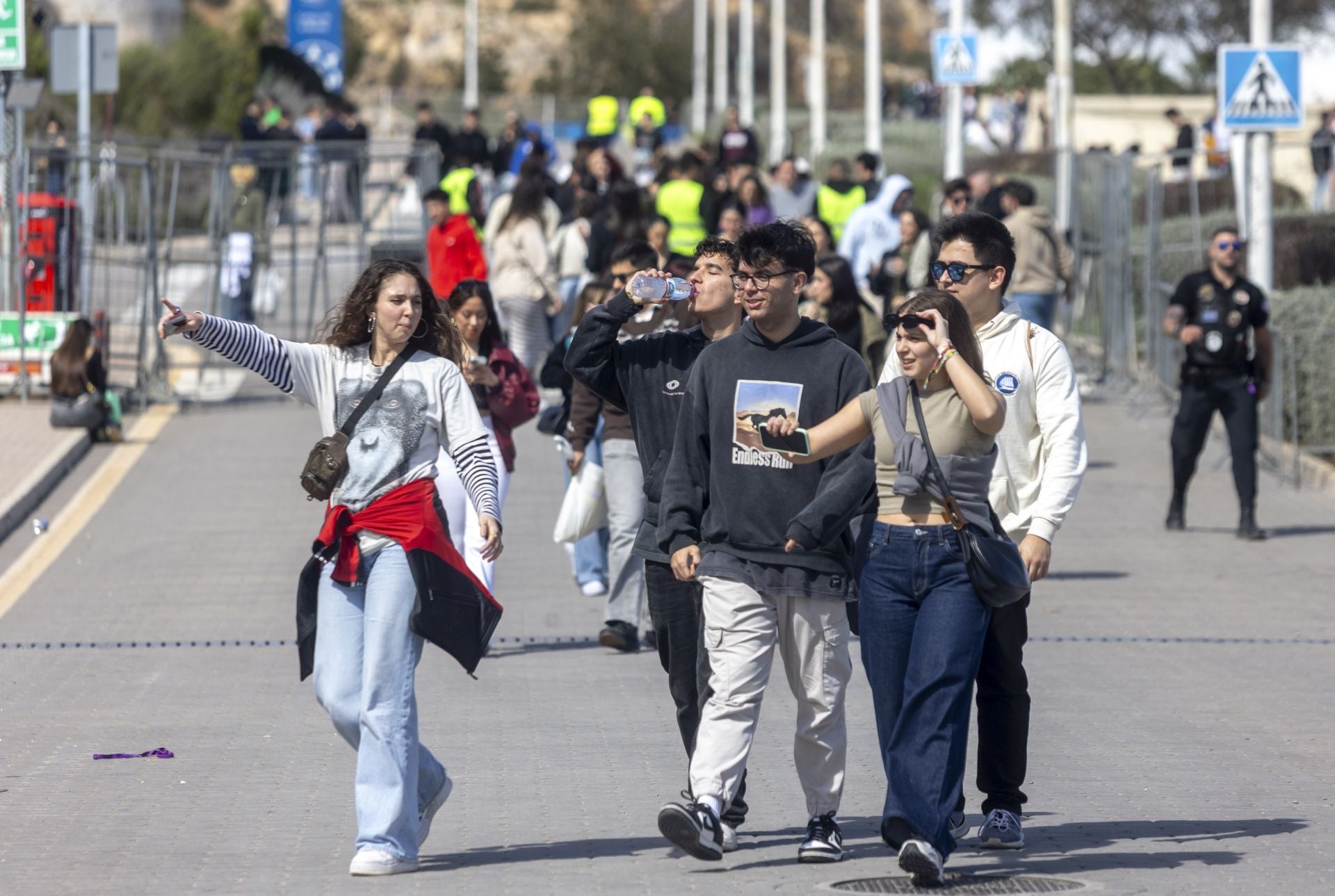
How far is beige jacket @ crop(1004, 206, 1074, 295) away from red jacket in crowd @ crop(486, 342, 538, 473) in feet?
23.6

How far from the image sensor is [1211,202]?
901 inches

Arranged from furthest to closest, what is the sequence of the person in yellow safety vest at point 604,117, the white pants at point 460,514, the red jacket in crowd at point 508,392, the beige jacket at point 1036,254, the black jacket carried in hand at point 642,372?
the person in yellow safety vest at point 604,117 → the beige jacket at point 1036,254 → the red jacket in crowd at point 508,392 → the white pants at point 460,514 → the black jacket carried in hand at point 642,372

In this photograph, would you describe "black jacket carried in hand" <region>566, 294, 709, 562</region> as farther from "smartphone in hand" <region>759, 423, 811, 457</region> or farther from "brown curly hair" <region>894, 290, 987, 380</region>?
"brown curly hair" <region>894, 290, 987, 380</region>

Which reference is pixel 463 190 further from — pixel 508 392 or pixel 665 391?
pixel 665 391

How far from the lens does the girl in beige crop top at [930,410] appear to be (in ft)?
19.4

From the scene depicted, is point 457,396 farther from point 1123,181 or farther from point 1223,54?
point 1123,181

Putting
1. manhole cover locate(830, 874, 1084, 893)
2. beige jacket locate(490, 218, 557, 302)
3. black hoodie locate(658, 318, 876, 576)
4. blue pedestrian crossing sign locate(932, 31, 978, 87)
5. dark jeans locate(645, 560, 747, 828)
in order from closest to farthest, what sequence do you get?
manhole cover locate(830, 874, 1084, 893)
black hoodie locate(658, 318, 876, 576)
dark jeans locate(645, 560, 747, 828)
beige jacket locate(490, 218, 557, 302)
blue pedestrian crossing sign locate(932, 31, 978, 87)

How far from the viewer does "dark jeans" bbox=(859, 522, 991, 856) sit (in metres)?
5.84

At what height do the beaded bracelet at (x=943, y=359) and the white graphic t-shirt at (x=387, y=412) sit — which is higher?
the beaded bracelet at (x=943, y=359)

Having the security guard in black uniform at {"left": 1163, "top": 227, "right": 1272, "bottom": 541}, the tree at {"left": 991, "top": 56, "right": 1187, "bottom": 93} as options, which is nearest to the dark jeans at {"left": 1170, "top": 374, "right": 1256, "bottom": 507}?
the security guard in black uniform at {"left": 1163, "top": 227, "right": 1272, "bottom": 541}

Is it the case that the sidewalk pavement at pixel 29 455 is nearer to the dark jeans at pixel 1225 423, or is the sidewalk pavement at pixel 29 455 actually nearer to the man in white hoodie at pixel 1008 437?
the dark jeans at pixel 1225 423

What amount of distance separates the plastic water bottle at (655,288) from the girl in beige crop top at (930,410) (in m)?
0.62

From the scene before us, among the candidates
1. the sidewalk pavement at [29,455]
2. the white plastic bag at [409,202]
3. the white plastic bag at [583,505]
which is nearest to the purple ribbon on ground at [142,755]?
the white plastic bag at [583,505]

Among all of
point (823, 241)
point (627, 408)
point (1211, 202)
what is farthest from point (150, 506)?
point (1211, 202)
